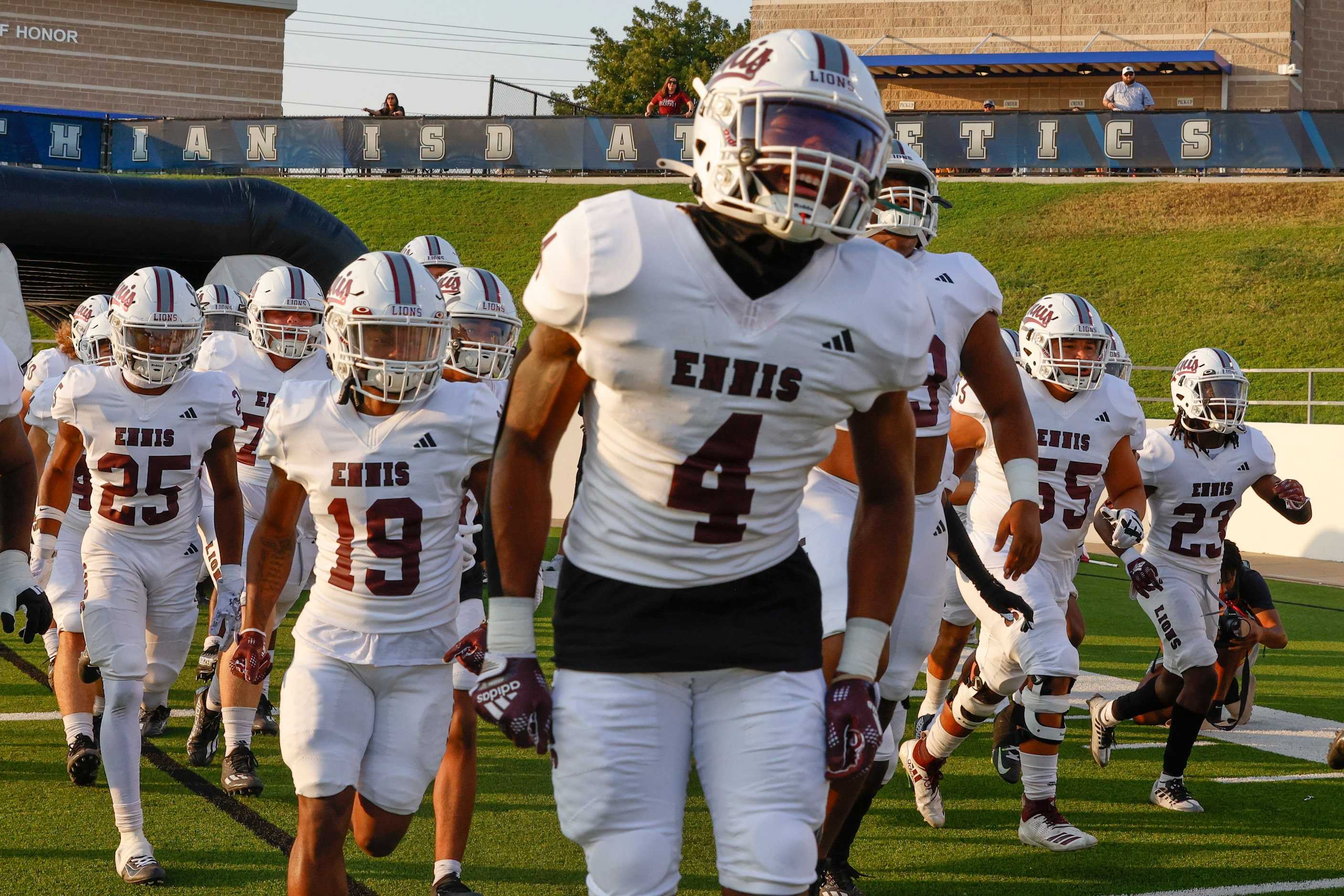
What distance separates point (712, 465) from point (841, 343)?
0.33 meters

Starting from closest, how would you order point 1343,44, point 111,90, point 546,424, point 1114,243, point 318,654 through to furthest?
point 546,424 < point 318,654 < point 1114,243 < point 1343,44 < point 111,90

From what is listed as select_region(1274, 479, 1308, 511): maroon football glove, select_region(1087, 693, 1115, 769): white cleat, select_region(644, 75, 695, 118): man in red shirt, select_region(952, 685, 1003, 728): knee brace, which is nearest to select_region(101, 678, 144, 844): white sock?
select_region(952, 685, 1003, 728): knee brace

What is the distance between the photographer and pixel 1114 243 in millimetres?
24266

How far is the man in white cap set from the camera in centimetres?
2641

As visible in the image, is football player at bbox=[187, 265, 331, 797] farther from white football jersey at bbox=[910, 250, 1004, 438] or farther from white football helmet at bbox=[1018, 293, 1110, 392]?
white football helmet at bbox=[1018, 293, 1110, 392]

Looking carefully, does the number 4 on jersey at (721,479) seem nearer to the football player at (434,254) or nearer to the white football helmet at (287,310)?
the football player at (434,254)

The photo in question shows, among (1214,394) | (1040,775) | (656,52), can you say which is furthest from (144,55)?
(1040,775)

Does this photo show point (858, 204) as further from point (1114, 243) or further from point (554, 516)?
point (1114, 243)

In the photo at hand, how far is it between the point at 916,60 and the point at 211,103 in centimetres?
2224

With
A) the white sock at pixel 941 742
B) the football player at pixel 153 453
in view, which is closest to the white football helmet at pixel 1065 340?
the white sock at pixel 941 742

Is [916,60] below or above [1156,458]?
above

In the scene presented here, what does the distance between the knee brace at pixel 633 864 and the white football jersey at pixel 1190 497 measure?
16.1 ft

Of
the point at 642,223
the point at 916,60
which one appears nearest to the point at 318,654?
the point at 642,223

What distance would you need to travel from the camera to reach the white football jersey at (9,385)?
14.4ft
